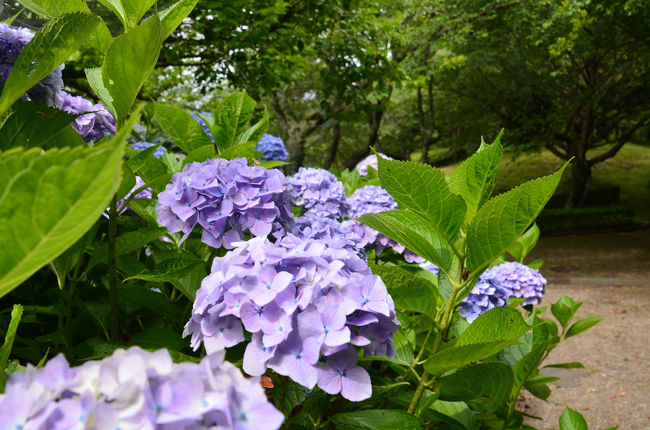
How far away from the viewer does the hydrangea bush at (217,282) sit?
19.5 inches

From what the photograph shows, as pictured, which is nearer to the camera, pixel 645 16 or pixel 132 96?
pixel 132 96

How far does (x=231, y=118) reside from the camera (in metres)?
1.66

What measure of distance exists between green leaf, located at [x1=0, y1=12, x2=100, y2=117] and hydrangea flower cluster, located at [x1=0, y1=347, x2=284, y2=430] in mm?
565

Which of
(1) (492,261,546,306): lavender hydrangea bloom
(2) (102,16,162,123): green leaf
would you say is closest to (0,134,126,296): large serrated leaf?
(2) (102,16,162,123): green leaf

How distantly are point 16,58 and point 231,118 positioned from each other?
1.94ft

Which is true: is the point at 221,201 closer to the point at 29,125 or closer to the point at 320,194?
the point at 29,125

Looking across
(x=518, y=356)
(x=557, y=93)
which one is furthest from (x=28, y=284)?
(x=557, y=93)

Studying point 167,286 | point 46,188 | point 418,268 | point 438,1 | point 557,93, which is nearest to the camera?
point 46,188

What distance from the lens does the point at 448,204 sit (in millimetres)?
1153

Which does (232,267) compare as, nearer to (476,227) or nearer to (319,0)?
(476,227)

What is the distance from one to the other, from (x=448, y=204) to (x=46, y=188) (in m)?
0.86

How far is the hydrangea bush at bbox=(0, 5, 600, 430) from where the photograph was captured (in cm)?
50

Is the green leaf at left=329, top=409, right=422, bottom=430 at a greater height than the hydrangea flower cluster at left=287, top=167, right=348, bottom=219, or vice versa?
the green leaf at left=329, top=409, right=422, bottom=430

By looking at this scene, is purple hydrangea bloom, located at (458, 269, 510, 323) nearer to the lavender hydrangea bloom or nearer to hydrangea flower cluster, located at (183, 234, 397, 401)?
the lavender hydrangea bloom
